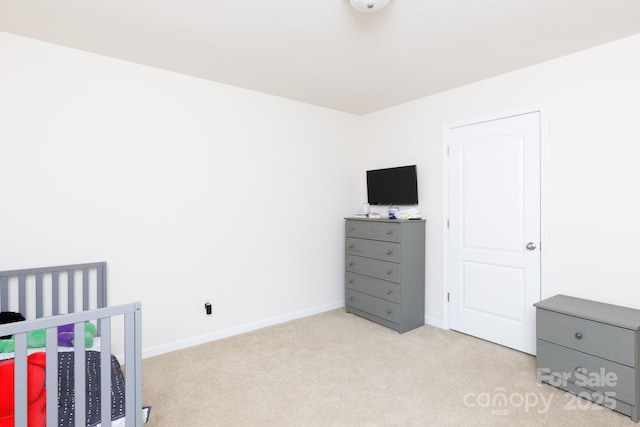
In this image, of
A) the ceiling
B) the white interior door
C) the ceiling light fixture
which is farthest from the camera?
Result: the white interior door

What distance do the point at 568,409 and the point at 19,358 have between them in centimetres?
281

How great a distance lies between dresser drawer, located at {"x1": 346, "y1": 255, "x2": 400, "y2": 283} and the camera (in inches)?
133

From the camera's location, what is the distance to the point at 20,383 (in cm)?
124

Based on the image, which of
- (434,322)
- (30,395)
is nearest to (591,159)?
(434,322)

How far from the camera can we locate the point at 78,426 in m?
1.34

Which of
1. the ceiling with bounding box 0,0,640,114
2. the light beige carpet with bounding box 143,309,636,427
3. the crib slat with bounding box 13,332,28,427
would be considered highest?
the ceiling with bounding box 0,0,640,114

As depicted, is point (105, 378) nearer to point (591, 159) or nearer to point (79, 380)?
point (79, 380)

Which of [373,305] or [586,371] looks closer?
[586,371]

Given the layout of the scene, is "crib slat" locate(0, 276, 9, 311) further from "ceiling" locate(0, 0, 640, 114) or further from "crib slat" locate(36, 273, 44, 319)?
"ceiling" locate(0, 0, 640, 114)

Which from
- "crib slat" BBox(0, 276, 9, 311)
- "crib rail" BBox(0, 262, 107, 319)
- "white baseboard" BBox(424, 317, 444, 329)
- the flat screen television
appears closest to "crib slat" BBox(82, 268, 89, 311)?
"crib rail" BBox(0, 262, 107, 319)

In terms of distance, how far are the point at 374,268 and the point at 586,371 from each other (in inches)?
73.0

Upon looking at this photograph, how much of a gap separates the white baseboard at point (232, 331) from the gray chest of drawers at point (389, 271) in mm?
466

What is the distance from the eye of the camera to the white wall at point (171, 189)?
2.37 meters

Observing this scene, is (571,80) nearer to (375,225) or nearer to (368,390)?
(375,225)
